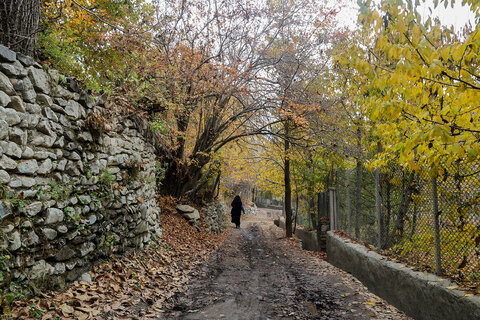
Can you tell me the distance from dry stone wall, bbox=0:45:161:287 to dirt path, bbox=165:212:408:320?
5.27ft

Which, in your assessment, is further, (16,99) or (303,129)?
(303,129)

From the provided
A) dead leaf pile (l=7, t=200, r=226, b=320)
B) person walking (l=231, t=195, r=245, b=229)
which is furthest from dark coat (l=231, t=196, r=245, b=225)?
dead leaf pile (l=7, t=200, r=226, b=320)

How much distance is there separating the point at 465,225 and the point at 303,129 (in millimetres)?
7348

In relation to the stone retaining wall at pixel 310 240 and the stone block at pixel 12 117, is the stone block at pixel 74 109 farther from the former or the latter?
the stone retaining wall at pixel 310 240

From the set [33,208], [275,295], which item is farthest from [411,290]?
[33,208]

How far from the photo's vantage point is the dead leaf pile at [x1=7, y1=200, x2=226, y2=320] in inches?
133

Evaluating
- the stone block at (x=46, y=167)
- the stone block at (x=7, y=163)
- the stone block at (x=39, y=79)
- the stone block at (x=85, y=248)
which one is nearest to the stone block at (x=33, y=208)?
the stone block at (x=46, y=167)

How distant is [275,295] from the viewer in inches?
198

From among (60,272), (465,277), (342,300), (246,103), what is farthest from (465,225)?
(246,103)

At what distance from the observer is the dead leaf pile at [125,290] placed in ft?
11.1

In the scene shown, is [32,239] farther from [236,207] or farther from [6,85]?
[236,207]

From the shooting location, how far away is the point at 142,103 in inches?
289

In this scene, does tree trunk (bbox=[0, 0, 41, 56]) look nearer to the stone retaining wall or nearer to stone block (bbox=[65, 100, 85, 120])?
stone block (bbox=[65, 100, 85, 120])

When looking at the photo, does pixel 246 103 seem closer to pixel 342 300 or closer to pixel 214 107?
pixel 214 107
